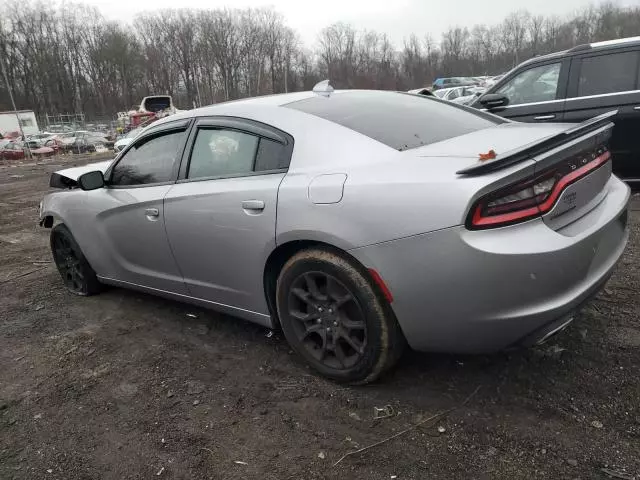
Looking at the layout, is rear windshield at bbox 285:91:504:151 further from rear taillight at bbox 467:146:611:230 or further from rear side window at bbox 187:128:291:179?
rear taillight at bbox 467:146:611:230

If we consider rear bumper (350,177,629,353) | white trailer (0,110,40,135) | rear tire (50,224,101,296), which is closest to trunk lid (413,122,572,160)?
rear bumper (350,177,629,353)

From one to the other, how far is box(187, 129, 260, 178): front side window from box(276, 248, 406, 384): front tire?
0.69 m

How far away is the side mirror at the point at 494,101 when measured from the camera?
19.2ft

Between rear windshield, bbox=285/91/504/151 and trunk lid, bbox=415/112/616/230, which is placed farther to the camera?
rear windshield, bbox=285/91/504/151

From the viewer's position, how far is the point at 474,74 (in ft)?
235

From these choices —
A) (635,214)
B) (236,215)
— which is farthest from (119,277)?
(635,214)

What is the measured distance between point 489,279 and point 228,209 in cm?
147

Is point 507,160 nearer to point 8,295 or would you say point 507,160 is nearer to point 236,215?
point 236,215

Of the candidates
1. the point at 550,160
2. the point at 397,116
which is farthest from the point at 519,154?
the point at 397,116

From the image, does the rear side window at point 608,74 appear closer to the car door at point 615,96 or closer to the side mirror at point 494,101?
the car door at point 615,96

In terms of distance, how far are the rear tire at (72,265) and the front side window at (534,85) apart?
17.0 ft

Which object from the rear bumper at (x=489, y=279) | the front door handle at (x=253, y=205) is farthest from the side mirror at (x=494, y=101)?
the front door handle at (x=253, y=205)

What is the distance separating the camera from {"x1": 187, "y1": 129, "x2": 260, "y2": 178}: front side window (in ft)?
9.41

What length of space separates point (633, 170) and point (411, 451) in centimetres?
487
